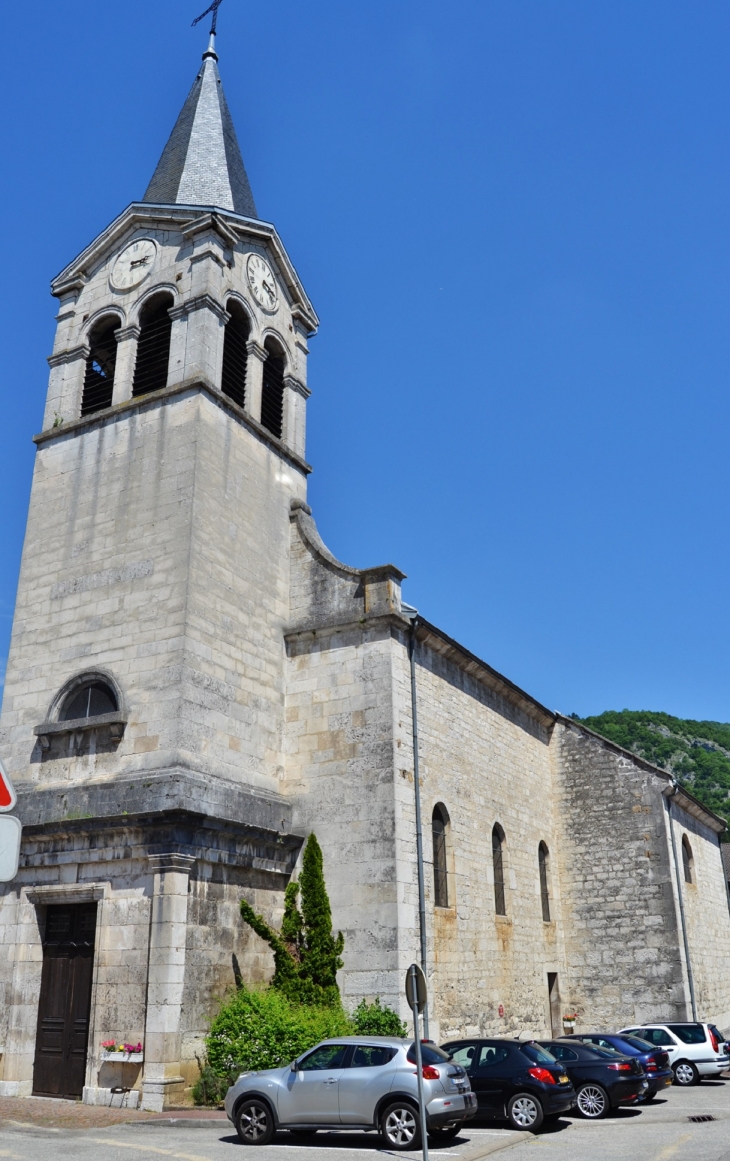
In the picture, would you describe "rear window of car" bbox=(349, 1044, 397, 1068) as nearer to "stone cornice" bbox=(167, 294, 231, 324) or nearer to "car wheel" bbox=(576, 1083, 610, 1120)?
"car wheel" bbox=(576, 1083, 610, 1120)

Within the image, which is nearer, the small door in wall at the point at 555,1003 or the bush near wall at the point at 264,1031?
the bush near wall at the point at 264,1031

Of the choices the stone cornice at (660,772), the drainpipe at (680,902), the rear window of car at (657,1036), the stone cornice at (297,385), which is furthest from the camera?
the stone cornice at (660,772)

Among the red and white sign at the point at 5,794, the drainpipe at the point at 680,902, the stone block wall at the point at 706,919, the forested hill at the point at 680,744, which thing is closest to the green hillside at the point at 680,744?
the forested hill at the point at 680,744

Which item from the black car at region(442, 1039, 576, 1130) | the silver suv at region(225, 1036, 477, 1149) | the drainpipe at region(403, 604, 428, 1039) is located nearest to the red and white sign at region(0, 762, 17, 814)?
the silver suv at region(225, 1036, 477, 1149)

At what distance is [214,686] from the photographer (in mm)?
17656

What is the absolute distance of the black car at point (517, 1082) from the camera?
13.1 meters

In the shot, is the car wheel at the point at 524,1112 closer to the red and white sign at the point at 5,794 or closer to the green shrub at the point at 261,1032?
the green shrub at the point at 261,1032

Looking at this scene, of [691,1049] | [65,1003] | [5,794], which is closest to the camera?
[5,794]

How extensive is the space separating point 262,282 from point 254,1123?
58.3ft

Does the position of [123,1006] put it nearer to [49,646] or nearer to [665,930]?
[49,646]

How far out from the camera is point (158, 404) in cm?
1980

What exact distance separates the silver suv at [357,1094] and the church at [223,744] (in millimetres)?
2734

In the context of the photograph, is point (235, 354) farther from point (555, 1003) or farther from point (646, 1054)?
point (555, 1003)

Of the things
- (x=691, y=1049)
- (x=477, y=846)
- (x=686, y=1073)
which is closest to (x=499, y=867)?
(x=477, y=846)
